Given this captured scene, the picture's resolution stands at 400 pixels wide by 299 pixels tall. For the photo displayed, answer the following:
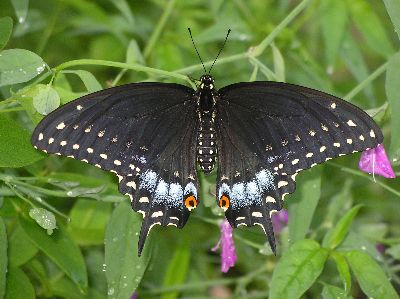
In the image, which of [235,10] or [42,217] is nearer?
[42,217]

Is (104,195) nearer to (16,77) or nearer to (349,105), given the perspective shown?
(16,77)

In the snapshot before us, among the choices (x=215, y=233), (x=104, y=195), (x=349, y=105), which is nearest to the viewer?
(x=349, y=105)

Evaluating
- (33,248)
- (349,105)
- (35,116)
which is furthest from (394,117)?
(33,248)

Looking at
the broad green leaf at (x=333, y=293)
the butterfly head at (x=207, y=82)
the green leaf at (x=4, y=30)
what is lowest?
the broad green leaf at (x=333, y=293)

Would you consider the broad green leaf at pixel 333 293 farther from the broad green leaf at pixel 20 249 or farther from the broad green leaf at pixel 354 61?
the broad green leaf at pixel 354 61

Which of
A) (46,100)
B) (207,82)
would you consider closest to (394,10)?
(207,82)

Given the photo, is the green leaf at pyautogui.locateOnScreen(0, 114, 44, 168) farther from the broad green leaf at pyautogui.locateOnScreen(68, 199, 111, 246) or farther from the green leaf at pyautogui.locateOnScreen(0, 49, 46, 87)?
the broad green leaf at pyautogui.locateOnScreen(68, 199, 111, 246)

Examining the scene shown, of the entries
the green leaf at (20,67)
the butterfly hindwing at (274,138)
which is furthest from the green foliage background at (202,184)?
the butterfly hindwing at (274,138)
